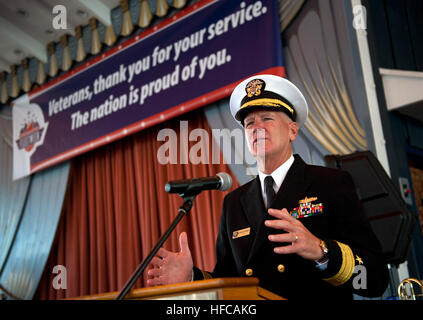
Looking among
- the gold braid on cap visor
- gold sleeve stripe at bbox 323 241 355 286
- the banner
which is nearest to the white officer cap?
the gold braid on cap visor

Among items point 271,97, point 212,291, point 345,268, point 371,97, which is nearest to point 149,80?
point 371,97

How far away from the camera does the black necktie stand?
5.13 feet

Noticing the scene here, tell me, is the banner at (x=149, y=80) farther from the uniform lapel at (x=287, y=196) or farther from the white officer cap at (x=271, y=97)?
the uniform lapel at (x=287, y=196)

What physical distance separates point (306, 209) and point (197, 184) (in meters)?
0.40

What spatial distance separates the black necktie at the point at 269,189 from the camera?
1563 millimetres

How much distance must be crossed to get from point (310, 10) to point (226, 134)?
1111 mm

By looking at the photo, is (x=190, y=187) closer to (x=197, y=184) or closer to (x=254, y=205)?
(x=197, y=184)

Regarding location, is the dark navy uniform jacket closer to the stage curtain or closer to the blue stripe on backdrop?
the stage curtain

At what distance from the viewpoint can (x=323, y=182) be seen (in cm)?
151

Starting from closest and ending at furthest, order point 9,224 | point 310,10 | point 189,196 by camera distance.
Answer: point 189,196 < point 310,10 < point 9,224

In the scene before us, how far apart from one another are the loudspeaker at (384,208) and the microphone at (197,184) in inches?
40.9

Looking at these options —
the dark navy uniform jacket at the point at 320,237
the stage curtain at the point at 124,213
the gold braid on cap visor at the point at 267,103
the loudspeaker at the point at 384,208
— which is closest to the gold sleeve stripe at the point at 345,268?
the dark navy uniform jacket at the point at 320,237
